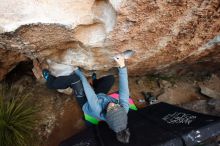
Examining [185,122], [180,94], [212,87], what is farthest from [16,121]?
[212,87]

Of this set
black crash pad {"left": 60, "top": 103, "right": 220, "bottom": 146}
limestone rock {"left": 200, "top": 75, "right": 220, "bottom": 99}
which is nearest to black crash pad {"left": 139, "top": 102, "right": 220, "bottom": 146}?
black crash pad {"left": 60, "top": 103, "right": 220, "bottom": 146}

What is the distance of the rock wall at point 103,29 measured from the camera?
2.99 meters

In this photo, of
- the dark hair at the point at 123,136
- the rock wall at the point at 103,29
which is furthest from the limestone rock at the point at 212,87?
the dark hair at the point at 123,136

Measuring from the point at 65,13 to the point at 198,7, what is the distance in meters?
1.38

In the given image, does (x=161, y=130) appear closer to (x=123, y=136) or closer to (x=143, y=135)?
(x=143, y=135)

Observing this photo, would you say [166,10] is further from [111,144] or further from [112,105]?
[111,144]

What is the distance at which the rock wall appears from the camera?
9.81 ft

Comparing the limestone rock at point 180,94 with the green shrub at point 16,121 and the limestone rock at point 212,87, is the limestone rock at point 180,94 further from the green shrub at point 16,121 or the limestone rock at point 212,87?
the green shrub at point 16,121

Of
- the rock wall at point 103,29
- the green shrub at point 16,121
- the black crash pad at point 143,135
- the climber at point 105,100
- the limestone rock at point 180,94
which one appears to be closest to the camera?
the rock wall at point 103,29

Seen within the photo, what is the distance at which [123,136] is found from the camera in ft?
11.2

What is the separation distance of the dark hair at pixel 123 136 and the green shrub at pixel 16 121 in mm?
1411

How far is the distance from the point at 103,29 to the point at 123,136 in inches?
45.5

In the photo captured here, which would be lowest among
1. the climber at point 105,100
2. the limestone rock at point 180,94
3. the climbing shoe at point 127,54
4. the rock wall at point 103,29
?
the limestone rock at point 180,94

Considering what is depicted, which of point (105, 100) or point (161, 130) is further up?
point (105, 100)
